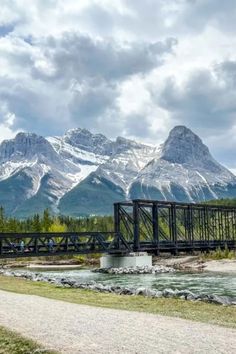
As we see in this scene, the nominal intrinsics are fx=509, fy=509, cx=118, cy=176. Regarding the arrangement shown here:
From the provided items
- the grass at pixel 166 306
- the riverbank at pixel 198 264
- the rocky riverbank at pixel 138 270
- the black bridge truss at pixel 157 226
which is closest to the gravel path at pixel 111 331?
the grass at pixel 166 306

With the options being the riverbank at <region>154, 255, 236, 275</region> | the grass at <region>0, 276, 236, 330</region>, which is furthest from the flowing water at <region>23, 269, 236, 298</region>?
the riverbank at <region>154, 255, 236, 275</region>

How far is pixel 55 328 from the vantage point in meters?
15.2

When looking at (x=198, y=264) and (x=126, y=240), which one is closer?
(x=198, y=264)

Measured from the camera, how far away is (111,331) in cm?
1468

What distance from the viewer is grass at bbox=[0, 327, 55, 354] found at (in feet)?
41.2

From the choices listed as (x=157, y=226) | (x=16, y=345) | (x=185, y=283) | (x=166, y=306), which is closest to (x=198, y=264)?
(x=157, y=226)

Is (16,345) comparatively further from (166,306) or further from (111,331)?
(166,306)

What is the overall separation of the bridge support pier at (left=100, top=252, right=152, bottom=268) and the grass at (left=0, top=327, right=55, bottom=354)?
5483 cm

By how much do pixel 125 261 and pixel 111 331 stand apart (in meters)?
54.7

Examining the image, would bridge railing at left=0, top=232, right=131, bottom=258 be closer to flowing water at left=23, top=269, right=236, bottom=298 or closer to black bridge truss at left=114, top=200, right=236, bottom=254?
black bridge truss at left=114, top=200, right=236, bottom=254

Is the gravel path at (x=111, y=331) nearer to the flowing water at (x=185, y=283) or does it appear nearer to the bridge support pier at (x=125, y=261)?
the flowing water at (x=185, y=283)

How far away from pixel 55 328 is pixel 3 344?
2072mm

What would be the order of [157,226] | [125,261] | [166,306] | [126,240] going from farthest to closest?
[126,240], [157,226], [125,261], [166,306]

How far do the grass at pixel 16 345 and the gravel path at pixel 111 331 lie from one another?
1.02 feet
